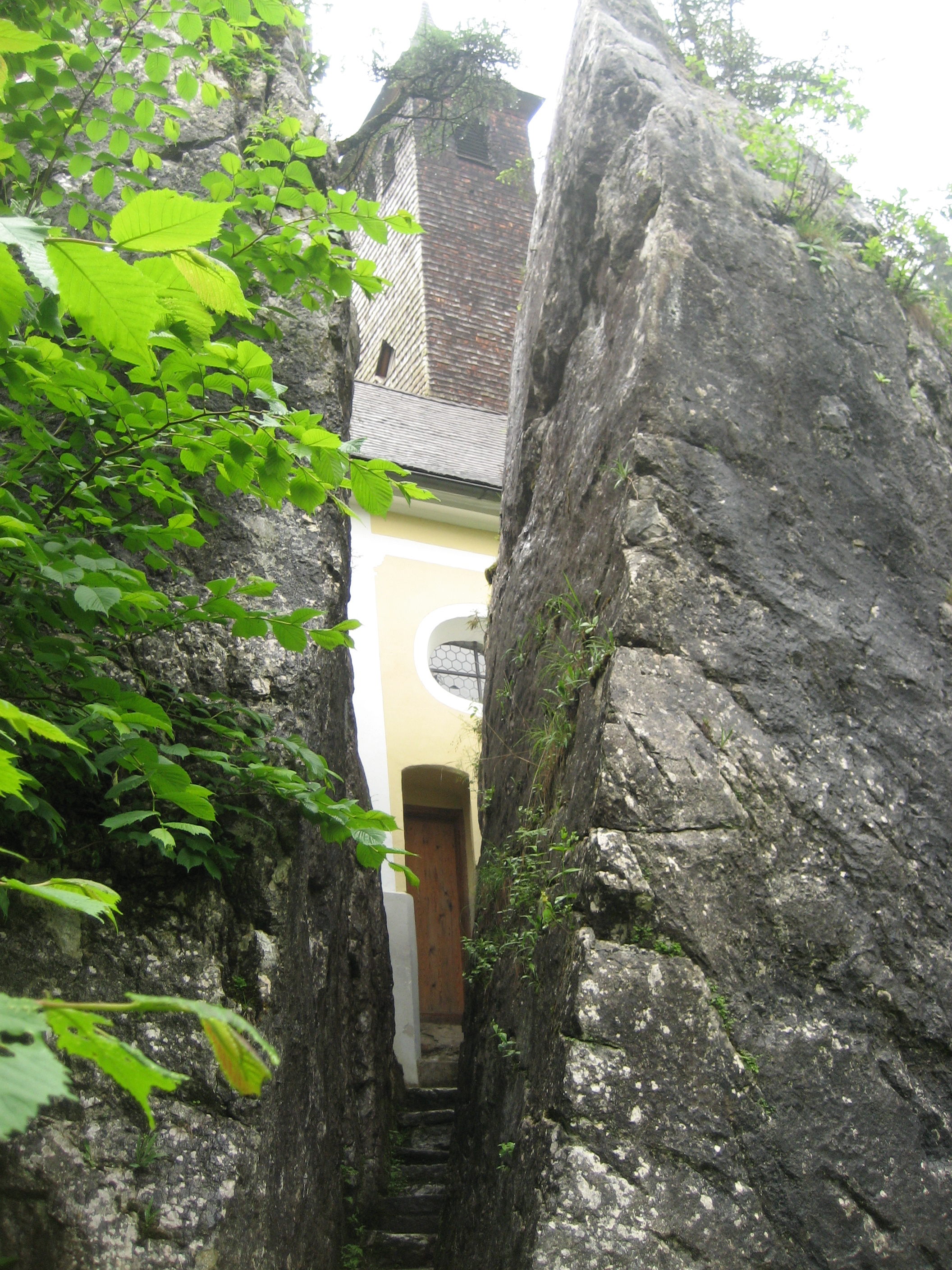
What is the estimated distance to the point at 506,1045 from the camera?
421cm

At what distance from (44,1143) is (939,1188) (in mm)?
2850

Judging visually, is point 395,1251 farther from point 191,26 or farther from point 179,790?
point 191,26

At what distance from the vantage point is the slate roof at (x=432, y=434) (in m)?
12.5

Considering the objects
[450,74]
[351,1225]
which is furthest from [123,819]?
[450,74]

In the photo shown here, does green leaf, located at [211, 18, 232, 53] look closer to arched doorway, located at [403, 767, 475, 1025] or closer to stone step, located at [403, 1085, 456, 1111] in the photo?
stone step, located at [403, 1085, 456, 1111]

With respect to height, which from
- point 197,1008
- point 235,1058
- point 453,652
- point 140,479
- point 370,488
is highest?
point 370,488

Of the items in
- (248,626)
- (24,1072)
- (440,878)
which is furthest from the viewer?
(440,878)

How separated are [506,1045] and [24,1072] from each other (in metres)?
3.44

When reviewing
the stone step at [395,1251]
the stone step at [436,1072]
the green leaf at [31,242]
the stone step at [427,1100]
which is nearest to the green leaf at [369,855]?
the green leaf at [31,242]

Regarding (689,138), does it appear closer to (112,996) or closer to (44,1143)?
(112,996)

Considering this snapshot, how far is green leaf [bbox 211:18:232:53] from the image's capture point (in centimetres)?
340

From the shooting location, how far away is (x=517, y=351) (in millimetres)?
7762

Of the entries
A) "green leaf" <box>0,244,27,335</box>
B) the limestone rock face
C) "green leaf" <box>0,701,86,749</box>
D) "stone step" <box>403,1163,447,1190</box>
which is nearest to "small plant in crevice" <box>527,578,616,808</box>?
the limestone rock face

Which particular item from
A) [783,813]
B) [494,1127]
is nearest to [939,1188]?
[783,813]
